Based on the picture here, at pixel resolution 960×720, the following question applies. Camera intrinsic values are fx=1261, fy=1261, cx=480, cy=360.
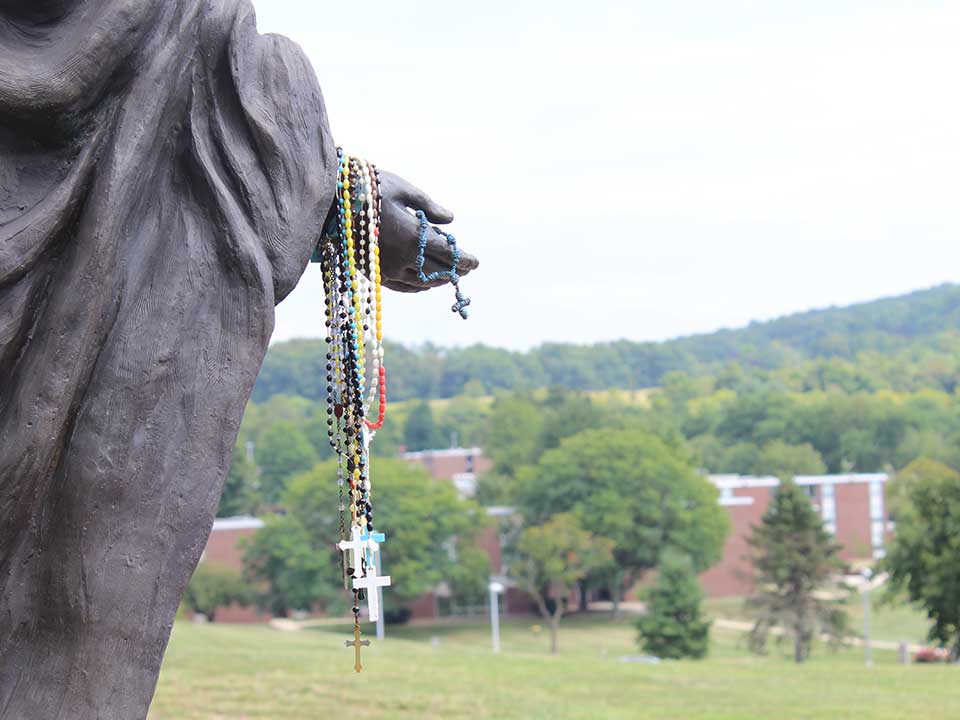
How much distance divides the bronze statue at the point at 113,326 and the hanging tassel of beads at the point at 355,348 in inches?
16.9

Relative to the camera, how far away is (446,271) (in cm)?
329

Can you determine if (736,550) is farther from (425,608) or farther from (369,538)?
(369,538)

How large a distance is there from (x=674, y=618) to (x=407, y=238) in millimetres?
31952

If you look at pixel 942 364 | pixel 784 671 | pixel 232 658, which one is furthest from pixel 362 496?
pixel 942 364

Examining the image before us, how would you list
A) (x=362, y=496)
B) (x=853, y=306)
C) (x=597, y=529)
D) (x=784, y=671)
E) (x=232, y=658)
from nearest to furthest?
(x=362, y=496), (x=232, y=658), (x=784, y=671), (x=597, y=529), (x=853, y=306)

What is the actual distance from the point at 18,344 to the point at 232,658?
1079 cm

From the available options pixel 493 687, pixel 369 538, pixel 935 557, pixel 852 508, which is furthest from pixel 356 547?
pixel 852 508

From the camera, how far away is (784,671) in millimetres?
16297

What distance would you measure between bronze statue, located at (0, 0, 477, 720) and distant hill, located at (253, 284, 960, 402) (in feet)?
285

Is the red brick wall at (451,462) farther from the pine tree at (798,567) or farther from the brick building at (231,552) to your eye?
the pine tree at (798,567)

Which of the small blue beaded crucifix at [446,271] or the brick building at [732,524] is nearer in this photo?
the small blue beaded crucifix at [446,271]

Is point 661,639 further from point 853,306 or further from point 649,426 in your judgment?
point 853,306

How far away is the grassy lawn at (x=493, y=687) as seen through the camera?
30.9 ft

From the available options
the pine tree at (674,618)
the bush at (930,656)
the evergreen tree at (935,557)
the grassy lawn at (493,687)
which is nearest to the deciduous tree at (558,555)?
the pine tree at (674,618)
